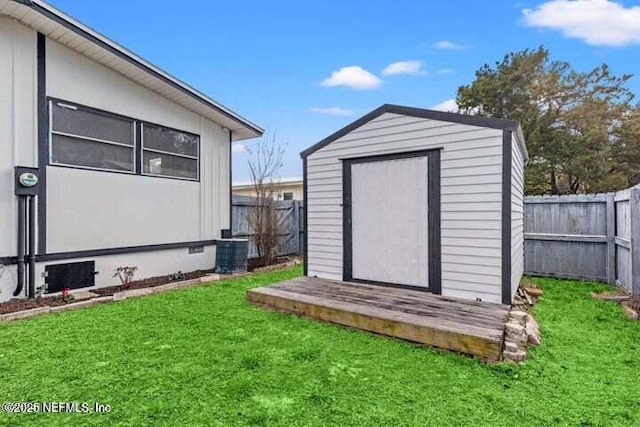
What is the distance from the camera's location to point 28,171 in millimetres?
4586

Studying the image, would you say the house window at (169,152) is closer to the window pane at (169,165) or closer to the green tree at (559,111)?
the window pane at (169,165)

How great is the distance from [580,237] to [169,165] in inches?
295

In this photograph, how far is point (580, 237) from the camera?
6.07 metres

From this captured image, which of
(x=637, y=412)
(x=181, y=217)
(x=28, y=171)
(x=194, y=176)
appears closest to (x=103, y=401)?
(x=637, y=412)

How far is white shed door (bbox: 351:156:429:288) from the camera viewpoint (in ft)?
14.5

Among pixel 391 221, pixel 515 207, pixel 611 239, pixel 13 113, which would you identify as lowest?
pixel 611 239

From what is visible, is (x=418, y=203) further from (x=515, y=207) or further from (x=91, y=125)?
(x=91, y=125)

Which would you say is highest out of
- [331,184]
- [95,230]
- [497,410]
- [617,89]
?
[617,89]

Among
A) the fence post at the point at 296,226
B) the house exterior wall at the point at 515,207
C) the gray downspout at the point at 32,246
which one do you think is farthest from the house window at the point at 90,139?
the house exterior wall at the point at 515,207

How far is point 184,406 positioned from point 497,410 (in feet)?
6.32

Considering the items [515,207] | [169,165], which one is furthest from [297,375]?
[169,165]

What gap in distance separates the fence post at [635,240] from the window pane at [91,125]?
7.59 meters

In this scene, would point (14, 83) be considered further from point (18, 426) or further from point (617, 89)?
point (617, 89)

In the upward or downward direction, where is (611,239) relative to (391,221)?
downward
